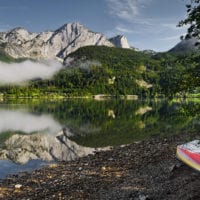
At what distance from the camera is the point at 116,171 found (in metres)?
26.9

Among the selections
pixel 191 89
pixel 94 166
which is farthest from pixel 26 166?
pixel 191 89

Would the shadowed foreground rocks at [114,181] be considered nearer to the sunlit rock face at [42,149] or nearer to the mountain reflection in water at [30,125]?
the sunlit rock face at [42,149]

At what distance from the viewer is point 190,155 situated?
75.0 feet

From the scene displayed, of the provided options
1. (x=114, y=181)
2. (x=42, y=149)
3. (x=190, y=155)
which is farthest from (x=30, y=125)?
(x=190, y=155)

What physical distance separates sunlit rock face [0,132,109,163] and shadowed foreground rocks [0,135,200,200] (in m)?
9.17

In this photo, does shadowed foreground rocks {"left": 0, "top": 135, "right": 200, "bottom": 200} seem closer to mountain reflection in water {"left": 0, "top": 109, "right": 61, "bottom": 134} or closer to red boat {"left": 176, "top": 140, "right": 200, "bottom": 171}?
red boat {"left": 176, "top": 140, "right": 200, "bottom": 171}

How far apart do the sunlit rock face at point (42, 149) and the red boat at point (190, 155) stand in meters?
18.0

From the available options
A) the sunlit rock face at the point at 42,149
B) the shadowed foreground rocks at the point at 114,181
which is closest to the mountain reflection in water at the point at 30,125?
the sunlit rock face at the point at 42,149

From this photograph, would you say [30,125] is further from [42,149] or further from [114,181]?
[114,181]

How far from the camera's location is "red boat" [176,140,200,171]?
21.6 m

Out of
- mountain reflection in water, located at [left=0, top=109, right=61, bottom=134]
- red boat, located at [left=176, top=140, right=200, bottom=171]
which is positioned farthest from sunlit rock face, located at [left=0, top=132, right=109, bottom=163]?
red boat, located at [left=176, top=140, right=200, bottom=171]

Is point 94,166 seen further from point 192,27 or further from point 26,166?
point 192,27

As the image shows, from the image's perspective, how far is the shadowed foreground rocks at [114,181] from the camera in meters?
19.3

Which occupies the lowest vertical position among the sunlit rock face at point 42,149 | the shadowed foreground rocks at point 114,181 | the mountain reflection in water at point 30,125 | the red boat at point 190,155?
the mountain reflection in water at point 30,125
